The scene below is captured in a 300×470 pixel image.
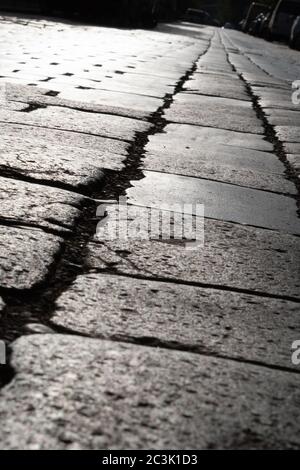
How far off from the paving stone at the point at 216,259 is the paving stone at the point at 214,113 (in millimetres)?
1965

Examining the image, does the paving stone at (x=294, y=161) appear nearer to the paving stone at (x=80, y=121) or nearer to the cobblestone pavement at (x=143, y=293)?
the cobblestone pavement at (x=143, y=293)

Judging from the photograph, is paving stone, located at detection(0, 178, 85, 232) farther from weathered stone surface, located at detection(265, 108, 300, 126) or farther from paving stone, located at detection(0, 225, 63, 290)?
weathered stone surface, located at detection(265, 108, 300, 126)

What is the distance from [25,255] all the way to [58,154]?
1.06 m

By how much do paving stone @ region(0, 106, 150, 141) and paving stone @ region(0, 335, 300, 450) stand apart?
6.55 ft

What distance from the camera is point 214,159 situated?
288cm

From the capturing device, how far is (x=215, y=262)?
166cm

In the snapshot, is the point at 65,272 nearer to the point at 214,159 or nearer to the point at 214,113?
the point at 214,159

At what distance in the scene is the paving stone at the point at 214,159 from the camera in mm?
2568

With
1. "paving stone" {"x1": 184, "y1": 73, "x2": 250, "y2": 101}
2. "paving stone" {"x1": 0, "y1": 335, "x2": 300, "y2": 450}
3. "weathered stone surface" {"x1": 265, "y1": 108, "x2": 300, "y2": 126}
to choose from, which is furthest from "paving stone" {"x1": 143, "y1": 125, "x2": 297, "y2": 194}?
"paving stone" {"x1": 184, "y1": 73, "x2": 250, "y2": 101}

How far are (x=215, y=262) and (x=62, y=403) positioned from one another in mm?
783

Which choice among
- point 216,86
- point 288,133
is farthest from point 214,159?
point 216,86

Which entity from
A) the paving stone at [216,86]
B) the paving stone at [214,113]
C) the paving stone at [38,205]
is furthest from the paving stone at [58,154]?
the paving stone at [216,86]

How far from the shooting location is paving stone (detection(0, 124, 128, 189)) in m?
2.21

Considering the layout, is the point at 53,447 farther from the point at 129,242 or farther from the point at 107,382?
the point at 129,242
